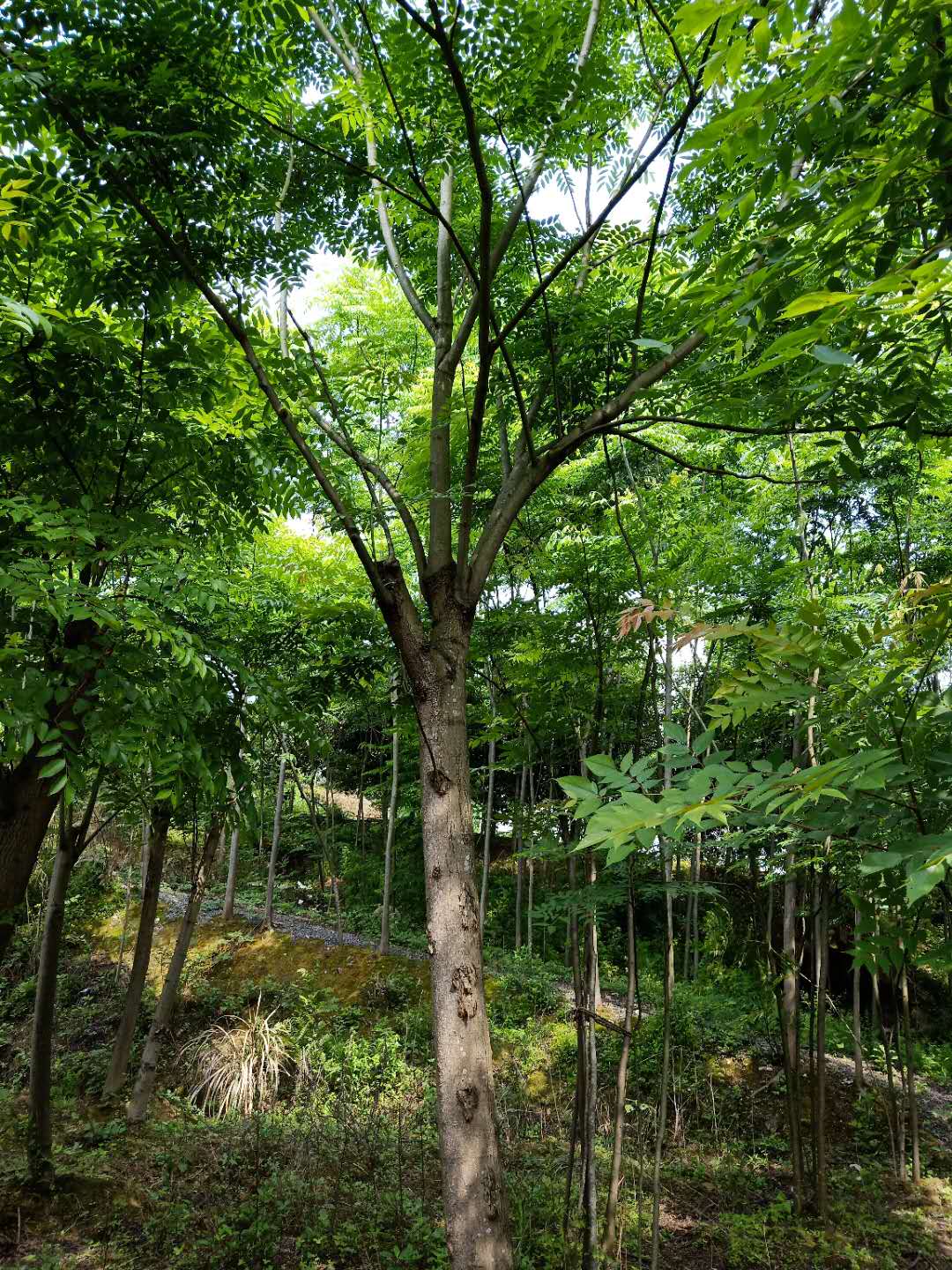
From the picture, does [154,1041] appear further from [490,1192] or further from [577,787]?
[577,787]

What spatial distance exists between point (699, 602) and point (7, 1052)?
7995mm

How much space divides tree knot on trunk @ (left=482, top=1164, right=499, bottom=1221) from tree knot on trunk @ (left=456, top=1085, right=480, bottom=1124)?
0.15 metres

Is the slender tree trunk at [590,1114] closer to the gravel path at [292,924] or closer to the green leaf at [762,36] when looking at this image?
the green leaf at [762,36]

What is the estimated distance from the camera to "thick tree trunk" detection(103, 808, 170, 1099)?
5.26 m

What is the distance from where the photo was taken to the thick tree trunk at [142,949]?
5.26 metres

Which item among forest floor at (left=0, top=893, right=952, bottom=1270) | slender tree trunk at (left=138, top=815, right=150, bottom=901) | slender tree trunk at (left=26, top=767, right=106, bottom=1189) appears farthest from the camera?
slender tree trunk at (left=138, top=815, right=150, bottom=901)

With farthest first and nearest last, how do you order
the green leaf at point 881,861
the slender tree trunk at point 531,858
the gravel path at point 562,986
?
the gravel path at point 562,986
the slender tree trunk at point 531,858
the green leaf at point 881,861

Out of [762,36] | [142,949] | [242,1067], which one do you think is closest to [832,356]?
[762,36]

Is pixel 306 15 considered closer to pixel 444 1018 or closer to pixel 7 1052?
pixel 444 1018

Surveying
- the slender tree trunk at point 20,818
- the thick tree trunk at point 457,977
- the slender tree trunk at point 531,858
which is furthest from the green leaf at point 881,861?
the slender tree trunk at point 20,818

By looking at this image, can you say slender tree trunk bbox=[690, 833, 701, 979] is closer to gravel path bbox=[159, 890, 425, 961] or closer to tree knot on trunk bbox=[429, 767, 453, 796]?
tree knot on trunk bbox=[429, 767, 453, 796]

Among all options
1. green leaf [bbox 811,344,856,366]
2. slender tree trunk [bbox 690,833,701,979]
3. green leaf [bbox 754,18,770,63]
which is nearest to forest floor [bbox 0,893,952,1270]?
slender tree trunk [bbox 690,833,701,979]

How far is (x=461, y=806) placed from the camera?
256 cm

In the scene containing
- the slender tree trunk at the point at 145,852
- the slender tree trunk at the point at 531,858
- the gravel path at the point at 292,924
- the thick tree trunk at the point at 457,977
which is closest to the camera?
the thick tree trunk at the point at 457,977
